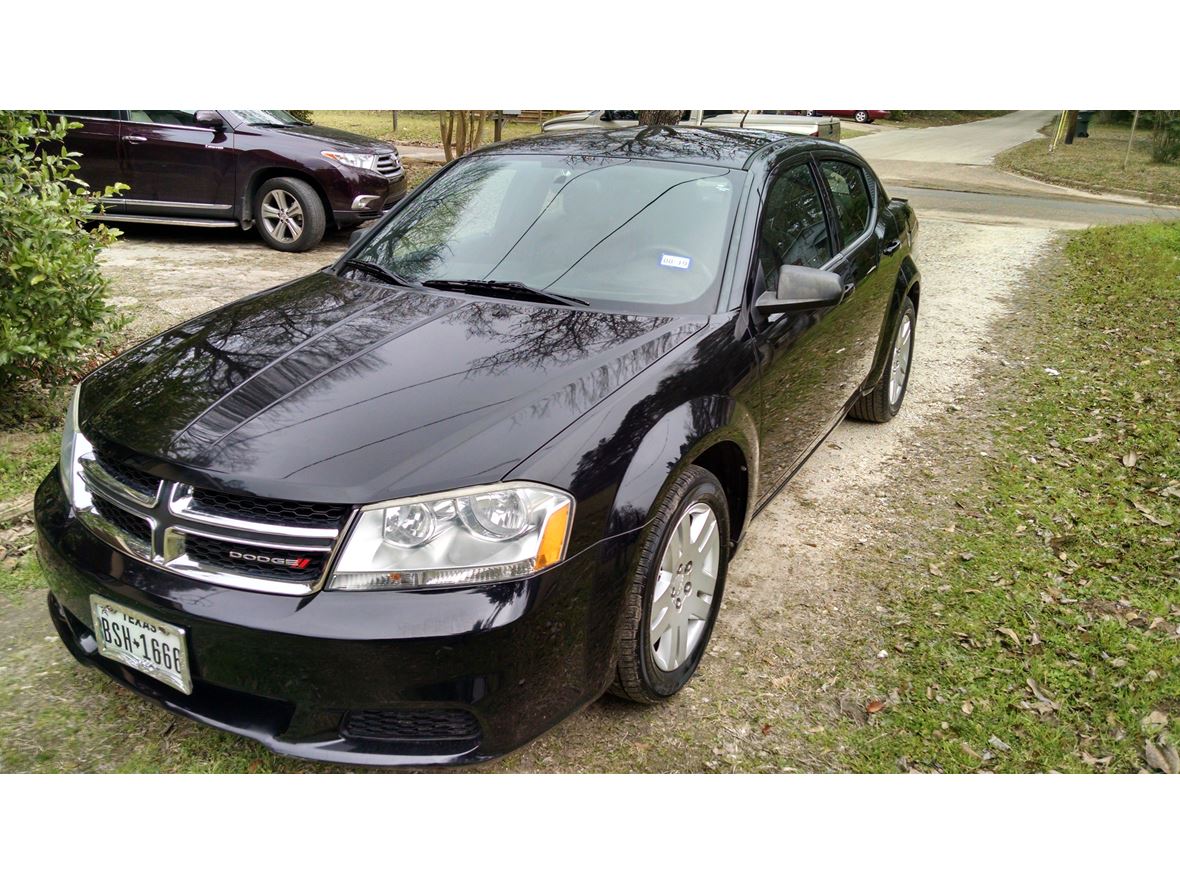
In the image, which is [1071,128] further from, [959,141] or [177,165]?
[177,165]

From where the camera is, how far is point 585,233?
343 cm

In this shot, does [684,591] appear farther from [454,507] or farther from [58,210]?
[58,210]

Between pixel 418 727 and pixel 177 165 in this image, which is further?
pixel 177 165

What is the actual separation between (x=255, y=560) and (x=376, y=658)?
0.40 metres

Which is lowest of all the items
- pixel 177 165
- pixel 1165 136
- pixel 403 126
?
pixel 177 165

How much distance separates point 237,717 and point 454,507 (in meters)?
0.75

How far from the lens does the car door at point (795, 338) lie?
3.39 meters

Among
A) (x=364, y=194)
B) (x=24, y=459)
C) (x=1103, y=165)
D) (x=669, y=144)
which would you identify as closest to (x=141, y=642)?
(x=24, y=459)

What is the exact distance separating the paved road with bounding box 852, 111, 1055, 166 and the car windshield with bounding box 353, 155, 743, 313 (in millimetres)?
20239

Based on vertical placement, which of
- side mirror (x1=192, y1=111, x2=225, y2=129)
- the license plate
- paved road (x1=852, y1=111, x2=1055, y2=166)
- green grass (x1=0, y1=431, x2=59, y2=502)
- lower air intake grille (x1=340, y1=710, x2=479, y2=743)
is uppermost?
paved road (x1=852, y1=111, x2=1055, y2=166)

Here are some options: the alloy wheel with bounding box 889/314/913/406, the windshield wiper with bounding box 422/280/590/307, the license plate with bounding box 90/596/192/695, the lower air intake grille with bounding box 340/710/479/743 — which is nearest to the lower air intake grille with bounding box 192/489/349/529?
the license plate with bounding box 90/596/192/695

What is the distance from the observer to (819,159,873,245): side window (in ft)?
14.4

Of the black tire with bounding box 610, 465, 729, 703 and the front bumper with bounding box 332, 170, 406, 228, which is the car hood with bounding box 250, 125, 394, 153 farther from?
the black tire with bounding box 610, 465, 729, 703

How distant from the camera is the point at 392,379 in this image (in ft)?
8.68
